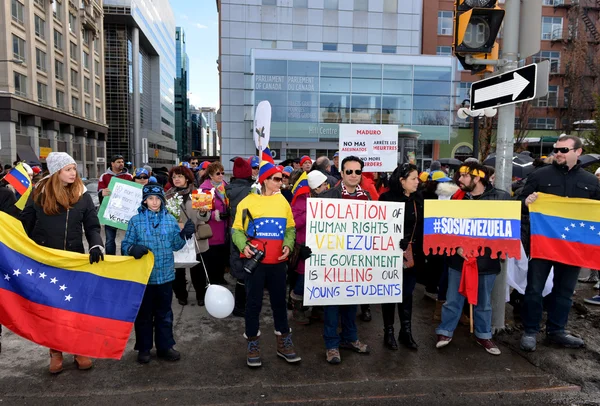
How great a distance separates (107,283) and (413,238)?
321cm

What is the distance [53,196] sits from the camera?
157 inches

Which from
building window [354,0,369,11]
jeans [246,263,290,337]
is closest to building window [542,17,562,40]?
building window [354,0,369,11]

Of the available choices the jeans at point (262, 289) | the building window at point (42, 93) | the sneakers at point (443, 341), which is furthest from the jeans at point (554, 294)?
the building window at point (42, 93)

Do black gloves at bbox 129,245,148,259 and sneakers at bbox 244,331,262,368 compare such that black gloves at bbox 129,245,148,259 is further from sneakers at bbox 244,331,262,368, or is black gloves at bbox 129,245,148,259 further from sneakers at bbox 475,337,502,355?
sneakers at bbox 475,337,502,355

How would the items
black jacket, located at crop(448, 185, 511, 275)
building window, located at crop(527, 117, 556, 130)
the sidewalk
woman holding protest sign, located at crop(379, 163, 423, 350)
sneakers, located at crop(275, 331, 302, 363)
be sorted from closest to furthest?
the sidewalk
sneakers, located at crop(275, 331, 302, 363)
black jacket, located at crop(448, 185, 511, 275)
woman holding protest sign, located at crop(379, 163, 423, 350)
building window, located at crop(527, 117, 556, 130)

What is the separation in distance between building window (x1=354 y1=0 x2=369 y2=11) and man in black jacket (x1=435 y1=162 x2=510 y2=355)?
36.5m

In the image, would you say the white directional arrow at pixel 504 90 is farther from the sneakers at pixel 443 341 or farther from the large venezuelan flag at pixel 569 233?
the sneakers at pixel 443 341

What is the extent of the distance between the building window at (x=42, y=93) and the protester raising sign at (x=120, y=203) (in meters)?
45.7

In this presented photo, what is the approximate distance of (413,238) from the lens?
15.4ft

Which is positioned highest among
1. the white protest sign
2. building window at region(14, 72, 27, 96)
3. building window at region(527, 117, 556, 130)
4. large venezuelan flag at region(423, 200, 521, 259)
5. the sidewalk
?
building window at region(14, 72, 27, 96)

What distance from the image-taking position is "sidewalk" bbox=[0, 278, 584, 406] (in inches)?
144

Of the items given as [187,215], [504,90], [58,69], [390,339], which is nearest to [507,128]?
[504,90]

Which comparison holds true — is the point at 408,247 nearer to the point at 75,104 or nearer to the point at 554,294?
the point at 554,294

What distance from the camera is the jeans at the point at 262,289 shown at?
13.4ft
